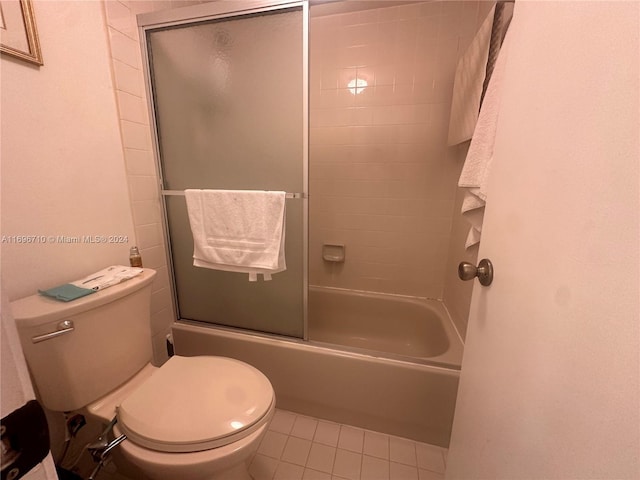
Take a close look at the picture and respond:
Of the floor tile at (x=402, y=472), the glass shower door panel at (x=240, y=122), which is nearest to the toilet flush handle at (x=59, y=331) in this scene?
the glass shower door panel at (x=240, y=122)

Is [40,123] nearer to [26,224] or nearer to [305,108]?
[26,224]

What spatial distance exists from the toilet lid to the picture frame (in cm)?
111

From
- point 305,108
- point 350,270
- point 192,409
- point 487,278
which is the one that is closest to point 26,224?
point 192,409

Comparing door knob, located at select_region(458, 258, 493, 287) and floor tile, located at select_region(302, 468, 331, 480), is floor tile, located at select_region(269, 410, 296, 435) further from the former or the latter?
door knob, located at select_region(458, 258, 493, 287)

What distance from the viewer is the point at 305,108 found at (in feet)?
3.49

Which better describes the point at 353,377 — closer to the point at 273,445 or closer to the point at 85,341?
the point at 273,445

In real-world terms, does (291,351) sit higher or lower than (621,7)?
lower

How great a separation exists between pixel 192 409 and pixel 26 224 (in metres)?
0.79

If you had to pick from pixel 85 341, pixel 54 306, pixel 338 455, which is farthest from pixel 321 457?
pixel 54 306

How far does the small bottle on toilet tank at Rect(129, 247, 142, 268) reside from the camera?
1193mm

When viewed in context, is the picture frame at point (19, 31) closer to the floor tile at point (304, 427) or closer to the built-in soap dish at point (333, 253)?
the built-in soap dish at point (333, 253)

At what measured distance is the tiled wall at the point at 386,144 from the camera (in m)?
1.60

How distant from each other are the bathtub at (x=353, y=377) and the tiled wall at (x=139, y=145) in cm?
19

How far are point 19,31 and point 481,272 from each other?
57.7 inches
